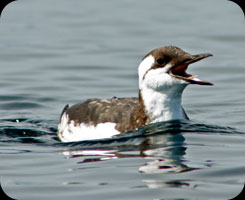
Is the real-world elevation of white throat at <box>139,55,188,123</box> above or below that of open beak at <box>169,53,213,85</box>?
below

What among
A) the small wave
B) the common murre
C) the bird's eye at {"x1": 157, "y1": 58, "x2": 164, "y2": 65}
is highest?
the bird's eye at {"x1": 157, "y1": 58, "x2": 164, "y2": 65}

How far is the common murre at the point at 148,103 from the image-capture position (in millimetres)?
11500

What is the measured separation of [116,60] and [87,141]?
9478 mm

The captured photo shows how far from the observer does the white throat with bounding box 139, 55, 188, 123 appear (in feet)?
37.9

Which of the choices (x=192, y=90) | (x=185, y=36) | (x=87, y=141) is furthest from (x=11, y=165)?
(x=185, y=36)

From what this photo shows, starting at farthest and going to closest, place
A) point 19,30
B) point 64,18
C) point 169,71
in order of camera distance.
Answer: point 64,18 → point 19,30 → point 169,71

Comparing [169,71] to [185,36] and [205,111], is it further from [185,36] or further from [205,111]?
[185,36]

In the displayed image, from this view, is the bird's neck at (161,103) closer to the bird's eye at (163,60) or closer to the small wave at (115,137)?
the small wave at (115,137)

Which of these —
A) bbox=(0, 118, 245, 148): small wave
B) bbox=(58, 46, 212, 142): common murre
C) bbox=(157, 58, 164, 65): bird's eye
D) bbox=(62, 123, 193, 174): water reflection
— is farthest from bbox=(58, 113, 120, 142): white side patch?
bbox=(157, 58, 164, 65): bird's eye

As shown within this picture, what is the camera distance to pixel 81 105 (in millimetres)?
13539

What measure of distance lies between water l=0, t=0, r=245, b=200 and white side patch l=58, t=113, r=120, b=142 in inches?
11.5

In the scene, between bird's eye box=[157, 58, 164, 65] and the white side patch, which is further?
the white side patch

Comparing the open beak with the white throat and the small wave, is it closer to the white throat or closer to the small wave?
the white throat

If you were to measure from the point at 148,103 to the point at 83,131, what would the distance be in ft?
4.90
